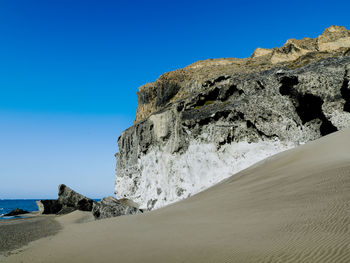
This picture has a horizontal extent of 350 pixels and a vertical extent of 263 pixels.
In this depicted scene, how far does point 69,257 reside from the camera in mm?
7055

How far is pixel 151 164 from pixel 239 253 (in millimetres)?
27027

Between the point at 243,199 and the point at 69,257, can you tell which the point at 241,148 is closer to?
the point at 243,199

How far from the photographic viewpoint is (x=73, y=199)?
35.0 meters

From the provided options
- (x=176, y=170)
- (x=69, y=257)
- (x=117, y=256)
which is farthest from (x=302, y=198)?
(x=176, y=170)

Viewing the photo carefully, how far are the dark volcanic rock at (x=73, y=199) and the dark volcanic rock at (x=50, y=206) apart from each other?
5.35ft

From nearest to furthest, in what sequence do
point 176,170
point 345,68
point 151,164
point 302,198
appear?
point 302,198 → point 345,68 → point 176,170 → point 151,164

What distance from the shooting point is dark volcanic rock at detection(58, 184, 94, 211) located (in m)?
34.7

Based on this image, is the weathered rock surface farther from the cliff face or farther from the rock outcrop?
the rock outcrop

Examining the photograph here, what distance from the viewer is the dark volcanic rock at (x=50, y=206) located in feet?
121

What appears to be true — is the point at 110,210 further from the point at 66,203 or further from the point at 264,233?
the point at 66,203

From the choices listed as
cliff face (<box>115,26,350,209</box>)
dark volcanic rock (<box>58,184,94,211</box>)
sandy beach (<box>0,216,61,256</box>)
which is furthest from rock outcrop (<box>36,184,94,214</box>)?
sandy beach (<box>0,216,61,256</box>)

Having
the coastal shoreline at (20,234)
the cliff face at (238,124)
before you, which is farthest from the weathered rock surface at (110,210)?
the cliff face at (238,124)

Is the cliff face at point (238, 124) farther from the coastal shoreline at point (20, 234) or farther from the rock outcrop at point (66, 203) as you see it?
the coastal shoreline at point (20, 234)

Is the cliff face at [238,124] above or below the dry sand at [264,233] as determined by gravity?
above
